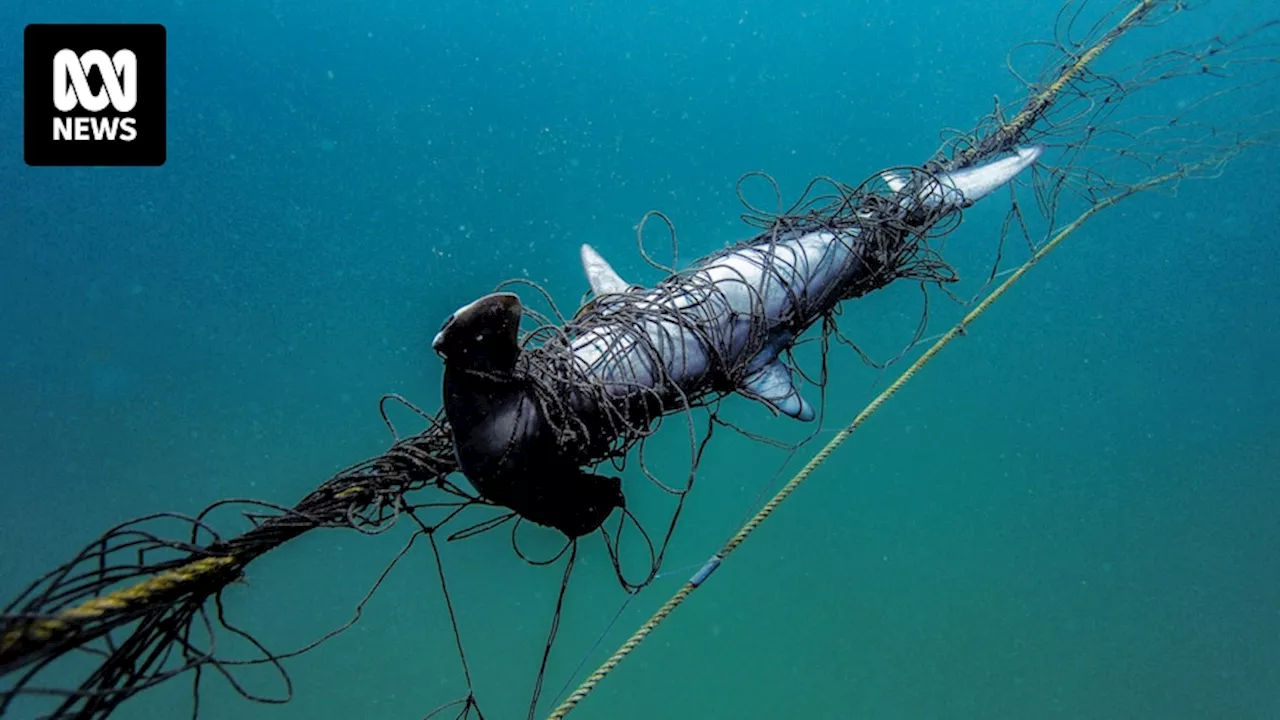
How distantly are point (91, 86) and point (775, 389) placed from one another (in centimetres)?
476

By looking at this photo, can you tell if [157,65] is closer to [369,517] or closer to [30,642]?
[369,517]

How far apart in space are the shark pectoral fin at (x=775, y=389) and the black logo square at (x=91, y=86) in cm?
422

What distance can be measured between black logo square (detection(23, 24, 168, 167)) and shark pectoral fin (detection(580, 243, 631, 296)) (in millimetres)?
3299

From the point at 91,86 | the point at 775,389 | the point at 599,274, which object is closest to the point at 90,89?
the point at 91,86

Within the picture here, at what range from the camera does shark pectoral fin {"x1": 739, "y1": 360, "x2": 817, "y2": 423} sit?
9.87 ft

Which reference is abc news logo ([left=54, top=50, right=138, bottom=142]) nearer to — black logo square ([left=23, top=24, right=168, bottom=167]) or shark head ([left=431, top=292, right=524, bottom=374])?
black logo square ([left=23, top=24, right=168, bottom=167])

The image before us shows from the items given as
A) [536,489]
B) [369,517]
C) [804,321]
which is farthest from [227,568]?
[804,321]

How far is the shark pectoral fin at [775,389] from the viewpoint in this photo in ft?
9.87

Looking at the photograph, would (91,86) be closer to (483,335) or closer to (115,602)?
(483,335)

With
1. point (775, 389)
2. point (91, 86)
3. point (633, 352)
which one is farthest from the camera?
point (91, 86)

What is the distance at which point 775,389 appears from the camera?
307 centimetres

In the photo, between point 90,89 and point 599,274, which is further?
point 90,89

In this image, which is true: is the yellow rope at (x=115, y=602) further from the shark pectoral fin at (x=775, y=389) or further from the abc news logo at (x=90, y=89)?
the abc news logo at (x=90, y=89)

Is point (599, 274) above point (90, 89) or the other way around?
the other way around
